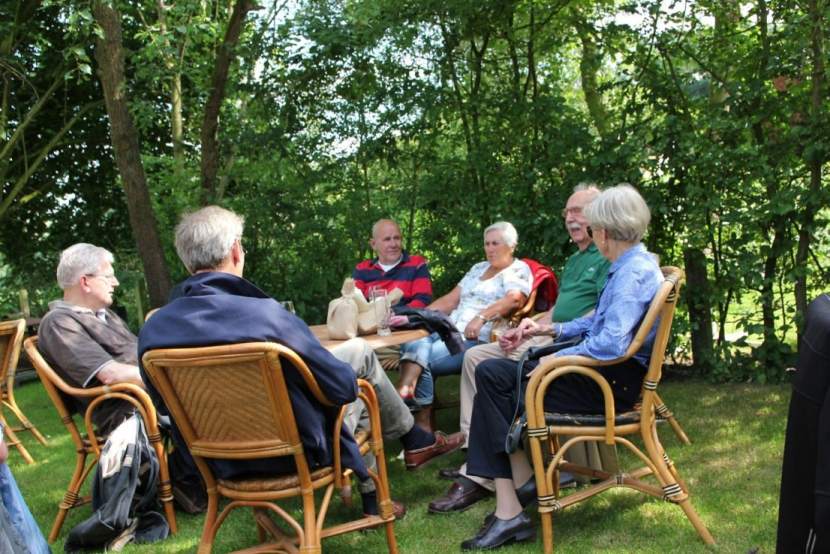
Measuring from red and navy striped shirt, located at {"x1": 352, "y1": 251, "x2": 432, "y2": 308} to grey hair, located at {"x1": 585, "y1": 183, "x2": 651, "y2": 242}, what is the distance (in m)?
1.95

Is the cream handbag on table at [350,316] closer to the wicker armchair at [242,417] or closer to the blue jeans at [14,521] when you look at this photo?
the wicker armchair at [242,417]

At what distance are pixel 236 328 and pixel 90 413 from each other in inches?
53.2

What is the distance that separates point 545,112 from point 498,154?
1.42 ft

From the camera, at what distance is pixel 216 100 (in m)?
6.48

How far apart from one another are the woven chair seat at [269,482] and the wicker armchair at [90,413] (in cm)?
88

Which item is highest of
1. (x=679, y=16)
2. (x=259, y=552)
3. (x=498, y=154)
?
(x=679, y=16)

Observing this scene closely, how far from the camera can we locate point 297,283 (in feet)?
20.2

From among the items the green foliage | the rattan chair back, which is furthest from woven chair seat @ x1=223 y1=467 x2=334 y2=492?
the green foliage

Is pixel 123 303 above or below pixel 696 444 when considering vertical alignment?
above

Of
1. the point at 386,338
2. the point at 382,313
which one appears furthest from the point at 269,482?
the point at 382,313

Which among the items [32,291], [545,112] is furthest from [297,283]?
[32,291]

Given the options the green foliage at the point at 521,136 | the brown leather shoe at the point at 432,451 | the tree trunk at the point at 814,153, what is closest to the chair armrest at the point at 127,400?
the brown leather shoe at the point at 432,451

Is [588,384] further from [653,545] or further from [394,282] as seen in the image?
[394,282]

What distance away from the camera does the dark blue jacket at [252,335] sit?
7.93 ft
